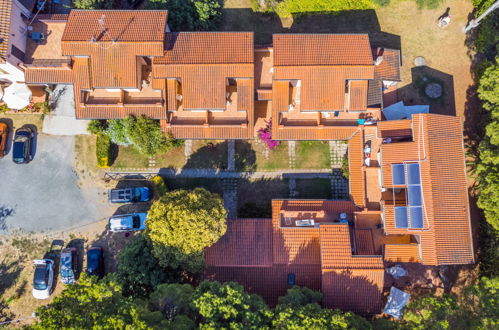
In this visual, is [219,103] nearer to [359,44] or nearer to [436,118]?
[359,44]

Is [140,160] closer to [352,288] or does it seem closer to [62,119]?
[62,119]

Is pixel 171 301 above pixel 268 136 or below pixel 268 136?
below

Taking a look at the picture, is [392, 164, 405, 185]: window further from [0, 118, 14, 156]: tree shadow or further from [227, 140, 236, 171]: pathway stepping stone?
[0, 118, 14, 156]: tree shadow

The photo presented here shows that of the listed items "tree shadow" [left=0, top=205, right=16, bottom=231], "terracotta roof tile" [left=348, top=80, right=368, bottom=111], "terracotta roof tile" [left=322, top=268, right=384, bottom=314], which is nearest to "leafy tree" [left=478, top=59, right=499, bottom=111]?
"terracotta roof tile" [left=348, top=80, right=368, bottom=111]

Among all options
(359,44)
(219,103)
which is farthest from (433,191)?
(219,103)

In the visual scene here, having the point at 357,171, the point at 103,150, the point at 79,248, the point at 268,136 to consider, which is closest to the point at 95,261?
the point at 79,248
